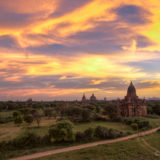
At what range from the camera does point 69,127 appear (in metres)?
27.5

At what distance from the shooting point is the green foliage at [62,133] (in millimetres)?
26344

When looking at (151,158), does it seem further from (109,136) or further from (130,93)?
(130,93)

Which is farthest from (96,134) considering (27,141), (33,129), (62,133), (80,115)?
(80,115)

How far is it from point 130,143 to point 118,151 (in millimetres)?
4706

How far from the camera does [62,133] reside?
2633 centimetres

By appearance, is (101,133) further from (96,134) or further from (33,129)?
→ (33,129)

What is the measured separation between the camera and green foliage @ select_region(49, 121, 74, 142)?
1037 inches

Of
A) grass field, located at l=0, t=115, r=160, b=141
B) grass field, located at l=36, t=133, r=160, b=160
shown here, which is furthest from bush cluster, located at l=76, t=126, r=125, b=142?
grass field, located at l=0, t=115, r=160, b=141

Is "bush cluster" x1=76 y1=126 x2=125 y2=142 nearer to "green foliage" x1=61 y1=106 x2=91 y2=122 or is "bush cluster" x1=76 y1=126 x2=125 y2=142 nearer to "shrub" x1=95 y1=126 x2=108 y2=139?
"shrub" x1=95 y1=126 x2=108 y2=139

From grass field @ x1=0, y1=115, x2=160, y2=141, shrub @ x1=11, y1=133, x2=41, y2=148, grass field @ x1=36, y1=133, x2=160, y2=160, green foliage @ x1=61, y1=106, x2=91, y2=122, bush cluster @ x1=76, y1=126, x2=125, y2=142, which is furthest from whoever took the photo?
green foliage @ x1=61, y1=106, x2=91, y2=122

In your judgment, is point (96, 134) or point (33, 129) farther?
point (33, 129)

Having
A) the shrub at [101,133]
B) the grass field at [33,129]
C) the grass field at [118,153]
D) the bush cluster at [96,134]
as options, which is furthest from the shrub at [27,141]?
the shrub at [101,133]

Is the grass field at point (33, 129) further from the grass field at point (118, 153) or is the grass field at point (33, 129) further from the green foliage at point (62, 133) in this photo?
the grass field at point (118, 153)

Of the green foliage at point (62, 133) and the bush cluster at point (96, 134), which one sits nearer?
the green foliage at point (62, 133)
